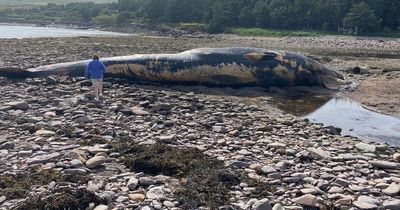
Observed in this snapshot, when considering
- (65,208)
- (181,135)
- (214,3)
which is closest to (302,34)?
(214,3)

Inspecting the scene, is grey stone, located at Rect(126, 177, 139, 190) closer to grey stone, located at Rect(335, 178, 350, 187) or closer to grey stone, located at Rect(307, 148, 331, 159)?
grey stone, located at Rect(335, 178, 350, 187)

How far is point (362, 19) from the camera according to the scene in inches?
2928

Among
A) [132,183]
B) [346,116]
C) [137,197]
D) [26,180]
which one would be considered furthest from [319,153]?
[346,116]

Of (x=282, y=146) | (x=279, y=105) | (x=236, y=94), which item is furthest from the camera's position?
(x=236, y=94)

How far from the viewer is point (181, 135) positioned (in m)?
11.5

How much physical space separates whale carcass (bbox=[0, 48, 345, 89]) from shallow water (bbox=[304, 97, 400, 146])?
3.17 meters

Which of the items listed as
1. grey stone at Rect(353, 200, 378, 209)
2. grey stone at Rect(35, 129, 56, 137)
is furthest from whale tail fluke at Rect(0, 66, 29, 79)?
grey stone at Rect(353, 200, 378, 209)

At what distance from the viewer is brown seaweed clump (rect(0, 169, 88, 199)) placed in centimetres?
754

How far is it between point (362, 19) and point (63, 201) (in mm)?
74610

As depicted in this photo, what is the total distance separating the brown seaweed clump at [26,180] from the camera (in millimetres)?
7543

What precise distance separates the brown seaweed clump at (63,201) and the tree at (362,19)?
74.2m

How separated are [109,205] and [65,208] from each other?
66 centimetres

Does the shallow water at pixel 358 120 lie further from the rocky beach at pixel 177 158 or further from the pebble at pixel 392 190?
the pebble at pixel 392 190

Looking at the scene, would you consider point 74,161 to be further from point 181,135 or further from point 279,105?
point 279,105
